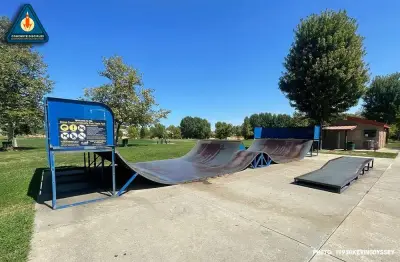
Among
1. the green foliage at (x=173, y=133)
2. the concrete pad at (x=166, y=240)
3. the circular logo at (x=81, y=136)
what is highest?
the circular logo at (x=81, y=136)

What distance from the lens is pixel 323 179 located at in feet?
20.9

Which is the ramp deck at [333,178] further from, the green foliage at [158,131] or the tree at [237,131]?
the green foliage at [158,131]

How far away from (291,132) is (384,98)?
82.7 ft

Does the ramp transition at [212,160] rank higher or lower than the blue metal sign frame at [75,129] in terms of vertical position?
lower

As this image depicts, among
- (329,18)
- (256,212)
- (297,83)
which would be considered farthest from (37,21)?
(329,18)

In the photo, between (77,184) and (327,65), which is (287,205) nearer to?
(77,184)

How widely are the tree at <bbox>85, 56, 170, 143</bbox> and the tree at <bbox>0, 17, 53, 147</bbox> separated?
4245 millimetres

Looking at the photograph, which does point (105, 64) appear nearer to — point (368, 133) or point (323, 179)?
point (323, 179)

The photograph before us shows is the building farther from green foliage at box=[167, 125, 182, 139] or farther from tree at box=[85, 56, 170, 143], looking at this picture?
green foliage at box=[167, 125, 182, 139]

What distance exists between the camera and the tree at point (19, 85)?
1641 centimetres

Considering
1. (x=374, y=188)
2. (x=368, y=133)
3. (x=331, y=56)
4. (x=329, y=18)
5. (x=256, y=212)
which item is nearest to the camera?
(x=256, y=212)

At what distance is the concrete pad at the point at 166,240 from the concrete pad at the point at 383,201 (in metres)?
2.76

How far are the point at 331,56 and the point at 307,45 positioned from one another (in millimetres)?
2257

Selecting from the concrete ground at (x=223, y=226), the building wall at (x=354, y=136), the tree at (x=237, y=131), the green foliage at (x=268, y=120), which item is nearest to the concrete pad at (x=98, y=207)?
the concrete ground at (x=223, y=226)
